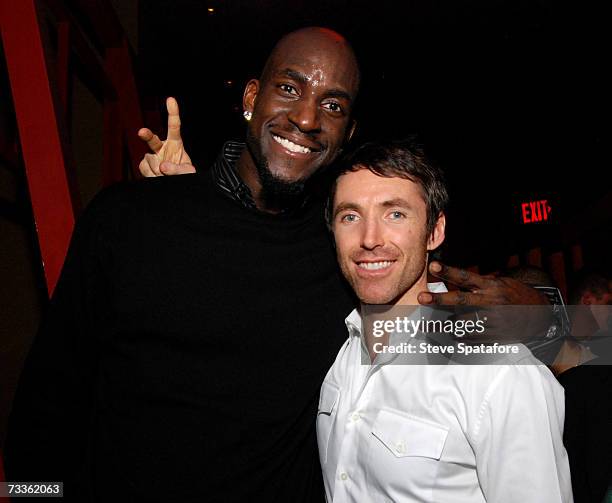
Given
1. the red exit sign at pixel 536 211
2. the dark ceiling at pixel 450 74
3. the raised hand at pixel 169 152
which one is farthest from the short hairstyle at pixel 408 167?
the red exit sign at pixel 536 211

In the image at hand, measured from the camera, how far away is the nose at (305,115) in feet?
5.00

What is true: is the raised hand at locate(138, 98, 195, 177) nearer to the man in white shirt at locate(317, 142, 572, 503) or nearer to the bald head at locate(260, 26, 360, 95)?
the bald head at locate(260, 26, 360, 95)

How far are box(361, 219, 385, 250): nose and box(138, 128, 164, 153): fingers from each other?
2.64 ft

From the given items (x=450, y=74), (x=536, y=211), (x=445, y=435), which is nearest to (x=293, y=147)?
(x=445, y=435)

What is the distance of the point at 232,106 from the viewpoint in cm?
552

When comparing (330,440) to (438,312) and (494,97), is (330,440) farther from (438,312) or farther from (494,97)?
(494,97)

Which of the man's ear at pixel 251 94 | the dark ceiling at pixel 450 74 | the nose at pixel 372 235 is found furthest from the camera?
the dark ceiling at pixel 450 74

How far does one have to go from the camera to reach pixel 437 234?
5.25 feet

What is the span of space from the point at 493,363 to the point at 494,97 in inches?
205

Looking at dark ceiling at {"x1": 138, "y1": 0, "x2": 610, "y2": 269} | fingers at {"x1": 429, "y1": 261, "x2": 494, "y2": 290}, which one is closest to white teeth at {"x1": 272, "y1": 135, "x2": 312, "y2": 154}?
fingers at {"x1": 429, "y1": 261, "x2": 494, "y2": 290}

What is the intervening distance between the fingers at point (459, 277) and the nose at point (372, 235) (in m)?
0.27

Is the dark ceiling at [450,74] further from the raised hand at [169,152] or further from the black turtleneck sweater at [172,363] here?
the black turtleneck sweater at [172,363]

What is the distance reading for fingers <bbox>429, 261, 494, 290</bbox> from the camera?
1.18 m

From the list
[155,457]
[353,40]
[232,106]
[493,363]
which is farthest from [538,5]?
[155,457]
